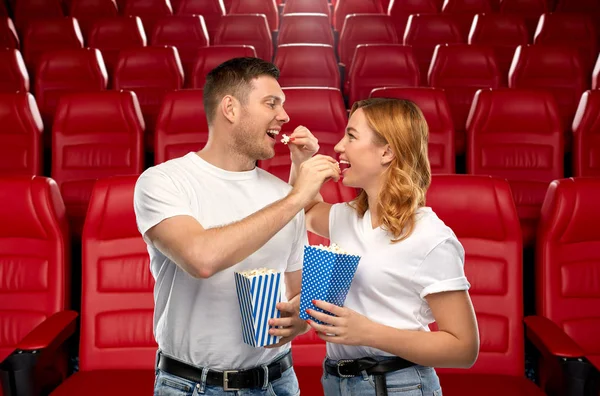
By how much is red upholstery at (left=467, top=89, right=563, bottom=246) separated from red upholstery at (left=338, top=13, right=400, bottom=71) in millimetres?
1716

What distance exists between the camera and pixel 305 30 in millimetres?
4418

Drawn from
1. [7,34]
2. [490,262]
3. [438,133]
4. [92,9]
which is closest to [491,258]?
[490,262]

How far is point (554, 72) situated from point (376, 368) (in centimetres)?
277

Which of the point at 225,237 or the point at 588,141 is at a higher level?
the point at 588,141

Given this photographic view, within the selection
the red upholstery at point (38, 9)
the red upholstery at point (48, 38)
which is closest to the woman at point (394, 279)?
the red upholstery at point (48, 38)

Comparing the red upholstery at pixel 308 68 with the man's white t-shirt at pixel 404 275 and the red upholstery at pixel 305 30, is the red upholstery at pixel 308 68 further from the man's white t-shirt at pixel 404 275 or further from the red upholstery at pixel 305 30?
the man's white t-shirt at pixel 404 275

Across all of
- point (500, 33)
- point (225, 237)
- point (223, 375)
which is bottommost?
point (223, 375)

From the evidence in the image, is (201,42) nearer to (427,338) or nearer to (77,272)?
(77,272)

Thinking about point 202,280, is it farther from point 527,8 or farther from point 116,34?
point 527,8

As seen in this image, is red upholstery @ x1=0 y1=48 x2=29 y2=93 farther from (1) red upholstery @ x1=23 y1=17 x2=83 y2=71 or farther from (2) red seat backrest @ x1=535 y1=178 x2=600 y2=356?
(2) red seat backrest @ x1=535 y1=178 x2=600 y2=356

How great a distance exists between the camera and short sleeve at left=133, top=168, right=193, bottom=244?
103 centimetres

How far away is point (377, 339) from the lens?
96cm

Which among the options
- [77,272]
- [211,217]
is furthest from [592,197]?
[77,272]

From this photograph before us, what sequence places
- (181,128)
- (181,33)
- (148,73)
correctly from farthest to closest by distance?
(181,33) < (148,73) < (181,128)
